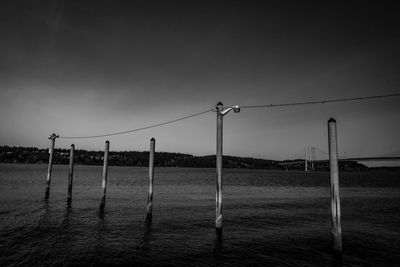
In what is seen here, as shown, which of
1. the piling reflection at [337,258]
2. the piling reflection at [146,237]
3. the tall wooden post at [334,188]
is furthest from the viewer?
the piling reflection at [146,237]

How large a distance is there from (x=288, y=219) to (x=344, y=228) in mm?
3699

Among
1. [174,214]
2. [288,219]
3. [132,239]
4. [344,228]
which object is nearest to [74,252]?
[132,239]

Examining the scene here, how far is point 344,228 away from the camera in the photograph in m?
17.6

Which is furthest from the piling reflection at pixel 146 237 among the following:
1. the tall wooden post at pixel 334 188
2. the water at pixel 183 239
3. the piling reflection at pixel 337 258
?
the tall wooden post at pixel 334 188

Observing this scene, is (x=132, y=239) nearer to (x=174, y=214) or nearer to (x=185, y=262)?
(x=185, y=262)

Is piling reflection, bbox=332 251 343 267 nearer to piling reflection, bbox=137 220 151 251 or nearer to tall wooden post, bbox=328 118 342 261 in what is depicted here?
tall wooden post, bbox=328 118 342 261

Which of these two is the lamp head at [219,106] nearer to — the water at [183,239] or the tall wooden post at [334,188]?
the tall wooden post at [334,188]

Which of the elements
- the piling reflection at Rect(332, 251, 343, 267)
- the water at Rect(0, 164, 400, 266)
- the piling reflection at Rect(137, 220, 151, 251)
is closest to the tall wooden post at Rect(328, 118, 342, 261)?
the piling reflection at Rect(332, 251, 343, 267)

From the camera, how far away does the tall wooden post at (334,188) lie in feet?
30.4

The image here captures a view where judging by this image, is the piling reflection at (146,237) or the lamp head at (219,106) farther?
the lamp head at (219,106)

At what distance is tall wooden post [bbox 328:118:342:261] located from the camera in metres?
9.27

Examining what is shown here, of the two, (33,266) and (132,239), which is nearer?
(33,266)

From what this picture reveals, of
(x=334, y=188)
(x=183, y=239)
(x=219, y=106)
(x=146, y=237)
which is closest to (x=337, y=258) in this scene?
(x=334, y=188)

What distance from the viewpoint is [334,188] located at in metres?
9.26
